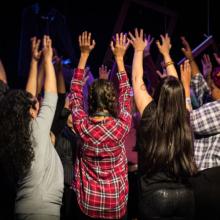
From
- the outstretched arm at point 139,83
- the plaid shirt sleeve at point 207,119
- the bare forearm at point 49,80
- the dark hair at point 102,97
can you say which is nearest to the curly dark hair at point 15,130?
the bare forearm at point 49,80

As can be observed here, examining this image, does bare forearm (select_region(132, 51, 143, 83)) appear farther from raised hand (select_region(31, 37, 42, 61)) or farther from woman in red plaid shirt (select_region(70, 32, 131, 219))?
raised hand (select_region(31, 37, 42, 61))

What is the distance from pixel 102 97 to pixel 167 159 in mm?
582

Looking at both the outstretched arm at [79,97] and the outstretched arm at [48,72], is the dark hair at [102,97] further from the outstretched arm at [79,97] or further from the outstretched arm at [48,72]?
the outstretched arm at [48,72]

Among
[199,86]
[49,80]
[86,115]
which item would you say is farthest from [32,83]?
[199,86]

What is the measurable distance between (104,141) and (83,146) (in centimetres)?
15

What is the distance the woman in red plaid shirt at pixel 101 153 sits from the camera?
7.94 feet

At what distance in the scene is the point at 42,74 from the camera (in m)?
3.14

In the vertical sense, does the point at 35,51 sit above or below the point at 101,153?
above

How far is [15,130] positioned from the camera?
7.17 feet

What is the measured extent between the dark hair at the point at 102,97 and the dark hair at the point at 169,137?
0.98 ft

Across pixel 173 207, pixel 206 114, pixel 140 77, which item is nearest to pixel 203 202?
pixel 173 207

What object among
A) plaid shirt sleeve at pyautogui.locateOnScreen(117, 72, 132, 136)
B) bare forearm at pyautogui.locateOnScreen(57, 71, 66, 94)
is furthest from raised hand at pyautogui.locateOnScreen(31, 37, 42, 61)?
plaid shirt sleeve at pyautogui.locateOnScreen(117, 72, 132, 136)

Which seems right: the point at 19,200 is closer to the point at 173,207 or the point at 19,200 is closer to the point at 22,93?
the point at 22,93

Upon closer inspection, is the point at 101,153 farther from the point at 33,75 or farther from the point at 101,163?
the point at 33,75
